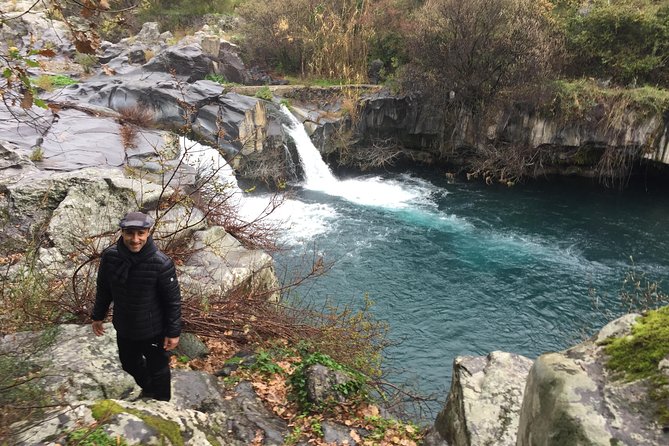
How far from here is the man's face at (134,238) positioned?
3.12m

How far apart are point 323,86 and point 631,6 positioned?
999 centimetres

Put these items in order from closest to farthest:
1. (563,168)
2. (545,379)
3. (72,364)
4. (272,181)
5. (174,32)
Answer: (545,379) → (72,364) → (272,181) → (563,168) → (174,32)

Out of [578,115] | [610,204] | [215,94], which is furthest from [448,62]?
[215,94]

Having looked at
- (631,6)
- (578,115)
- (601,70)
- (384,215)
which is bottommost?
(384,215)

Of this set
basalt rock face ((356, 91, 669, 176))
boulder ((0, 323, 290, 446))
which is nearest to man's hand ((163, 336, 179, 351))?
boulder ((0, 323, 290, 446))

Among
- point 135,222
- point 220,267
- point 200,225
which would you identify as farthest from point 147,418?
point 200,225

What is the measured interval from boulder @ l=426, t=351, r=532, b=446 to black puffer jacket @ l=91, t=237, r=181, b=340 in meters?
2.49

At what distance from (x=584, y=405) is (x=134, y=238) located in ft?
9.17

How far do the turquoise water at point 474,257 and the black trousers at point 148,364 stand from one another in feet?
12.9

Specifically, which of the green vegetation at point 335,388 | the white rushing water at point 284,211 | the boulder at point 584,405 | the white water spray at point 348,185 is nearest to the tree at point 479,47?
the white water spray at point 348,185

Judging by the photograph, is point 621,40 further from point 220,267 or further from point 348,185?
point 220,267

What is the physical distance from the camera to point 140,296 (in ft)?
10.7

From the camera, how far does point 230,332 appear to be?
220 inches

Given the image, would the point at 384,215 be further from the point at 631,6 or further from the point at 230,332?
the point at 631,6
